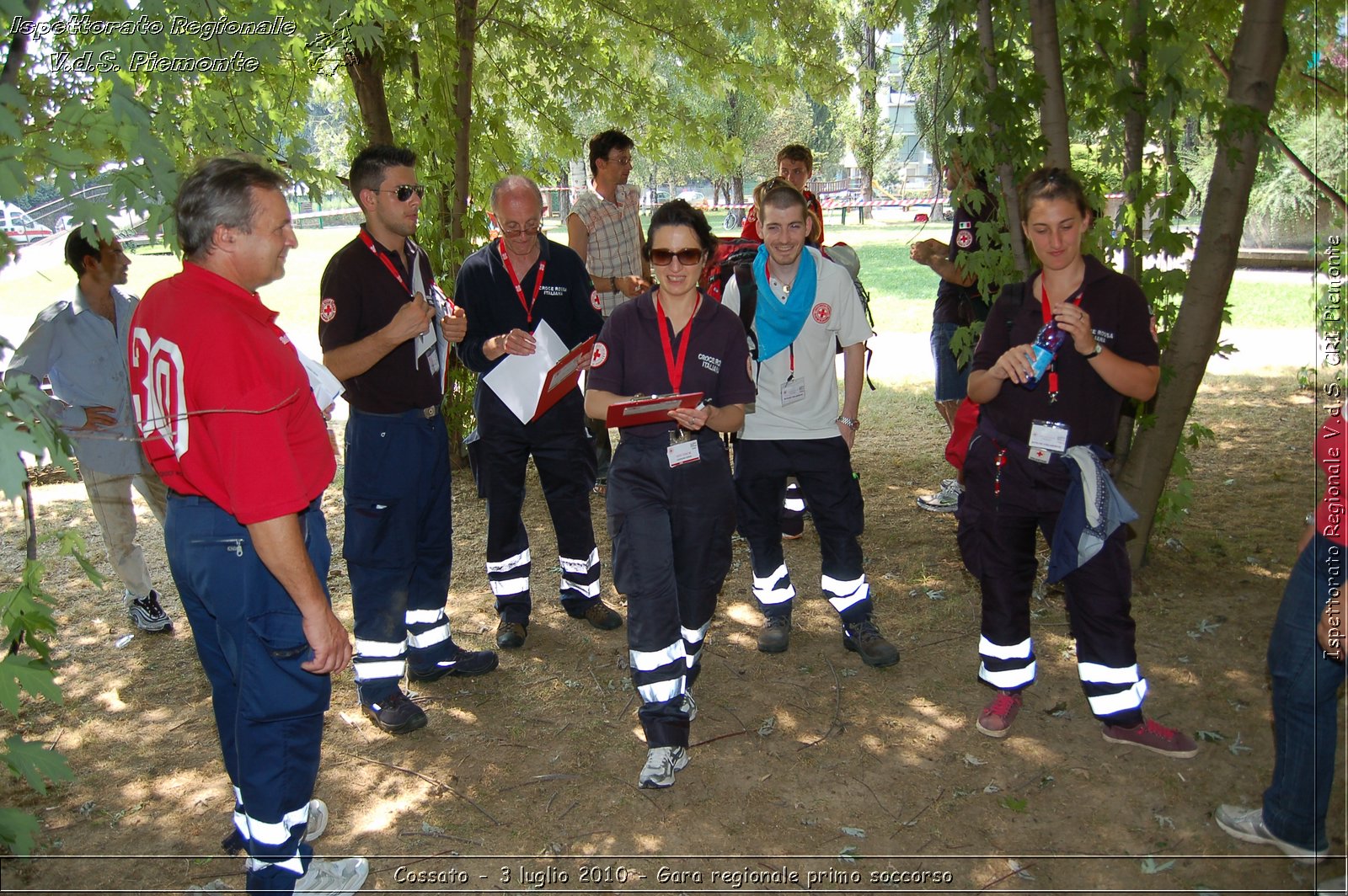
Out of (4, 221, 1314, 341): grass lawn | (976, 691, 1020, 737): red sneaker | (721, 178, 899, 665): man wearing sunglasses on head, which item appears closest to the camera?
(976, 691, 1020, 737): red sneaker

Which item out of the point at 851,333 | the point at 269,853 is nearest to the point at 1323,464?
the point at 851,333

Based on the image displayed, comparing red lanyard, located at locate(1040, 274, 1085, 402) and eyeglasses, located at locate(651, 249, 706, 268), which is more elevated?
eyeglasses, located at locate(651, 249, 706, 268)

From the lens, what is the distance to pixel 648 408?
3.87m

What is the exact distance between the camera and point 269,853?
10.4 ft

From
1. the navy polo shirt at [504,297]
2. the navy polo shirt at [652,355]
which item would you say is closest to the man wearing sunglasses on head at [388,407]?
the navy polo shirt at [504,297]

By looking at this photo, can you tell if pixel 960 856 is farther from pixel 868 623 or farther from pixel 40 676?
pixel 40 676

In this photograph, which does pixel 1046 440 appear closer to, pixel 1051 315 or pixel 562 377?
pixel 1051 315

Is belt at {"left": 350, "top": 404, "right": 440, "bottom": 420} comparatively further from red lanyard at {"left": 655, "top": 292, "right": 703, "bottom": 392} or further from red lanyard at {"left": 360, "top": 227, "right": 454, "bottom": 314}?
red lanyard at {"left": 655, "top": 292, "right": 703, "bottom": 392}

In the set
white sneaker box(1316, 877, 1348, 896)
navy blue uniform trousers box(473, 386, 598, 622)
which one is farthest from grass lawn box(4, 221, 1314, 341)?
white sneaker box(1316, 877, 1348, 896)

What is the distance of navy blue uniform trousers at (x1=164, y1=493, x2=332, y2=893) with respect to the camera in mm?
2959

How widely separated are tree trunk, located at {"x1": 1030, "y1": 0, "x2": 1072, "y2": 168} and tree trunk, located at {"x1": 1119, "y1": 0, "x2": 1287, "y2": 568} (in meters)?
0.75

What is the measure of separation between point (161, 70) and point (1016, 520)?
3.78 m

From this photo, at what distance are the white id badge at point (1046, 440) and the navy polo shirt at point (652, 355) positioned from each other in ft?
3.89

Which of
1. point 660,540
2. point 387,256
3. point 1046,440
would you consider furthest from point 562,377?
point 1046,440
